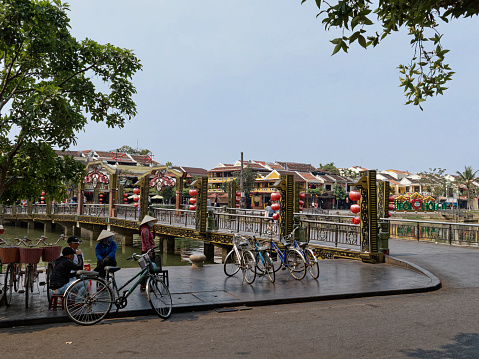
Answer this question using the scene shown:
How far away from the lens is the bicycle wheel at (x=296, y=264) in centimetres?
1053

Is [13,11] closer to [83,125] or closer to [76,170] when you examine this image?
[83,125]

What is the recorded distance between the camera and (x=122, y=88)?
32.2 feet

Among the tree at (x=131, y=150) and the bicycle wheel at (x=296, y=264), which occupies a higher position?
the tree at (x=131, y=150)

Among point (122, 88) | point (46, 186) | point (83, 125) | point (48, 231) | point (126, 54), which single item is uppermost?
point (126, 54)

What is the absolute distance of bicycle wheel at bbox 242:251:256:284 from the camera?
10.2 metres

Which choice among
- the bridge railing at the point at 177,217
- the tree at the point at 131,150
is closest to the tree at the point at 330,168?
the tree at the point at 131,150

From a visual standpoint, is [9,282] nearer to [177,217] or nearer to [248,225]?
[248,225]

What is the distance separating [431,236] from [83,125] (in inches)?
643

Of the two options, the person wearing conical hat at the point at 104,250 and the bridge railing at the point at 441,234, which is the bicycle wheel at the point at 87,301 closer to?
the person wearing conical hat at the point at 104,250

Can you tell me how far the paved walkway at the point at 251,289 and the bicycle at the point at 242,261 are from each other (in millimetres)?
195

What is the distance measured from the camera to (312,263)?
34.9 ft

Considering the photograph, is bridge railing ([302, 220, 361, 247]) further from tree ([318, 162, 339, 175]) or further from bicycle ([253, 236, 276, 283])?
tree ([318, 162, 339, 175])

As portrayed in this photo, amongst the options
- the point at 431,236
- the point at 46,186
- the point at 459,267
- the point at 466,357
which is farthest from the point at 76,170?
the point at 431,236

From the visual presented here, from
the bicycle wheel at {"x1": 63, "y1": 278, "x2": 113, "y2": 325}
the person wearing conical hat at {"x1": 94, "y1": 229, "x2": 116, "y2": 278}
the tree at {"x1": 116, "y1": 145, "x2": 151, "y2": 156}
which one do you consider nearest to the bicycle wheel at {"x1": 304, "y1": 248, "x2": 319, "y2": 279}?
the person wearing conical hat at {"x1": 94, "y1": 229, "x2": 116, "y2": 278}
